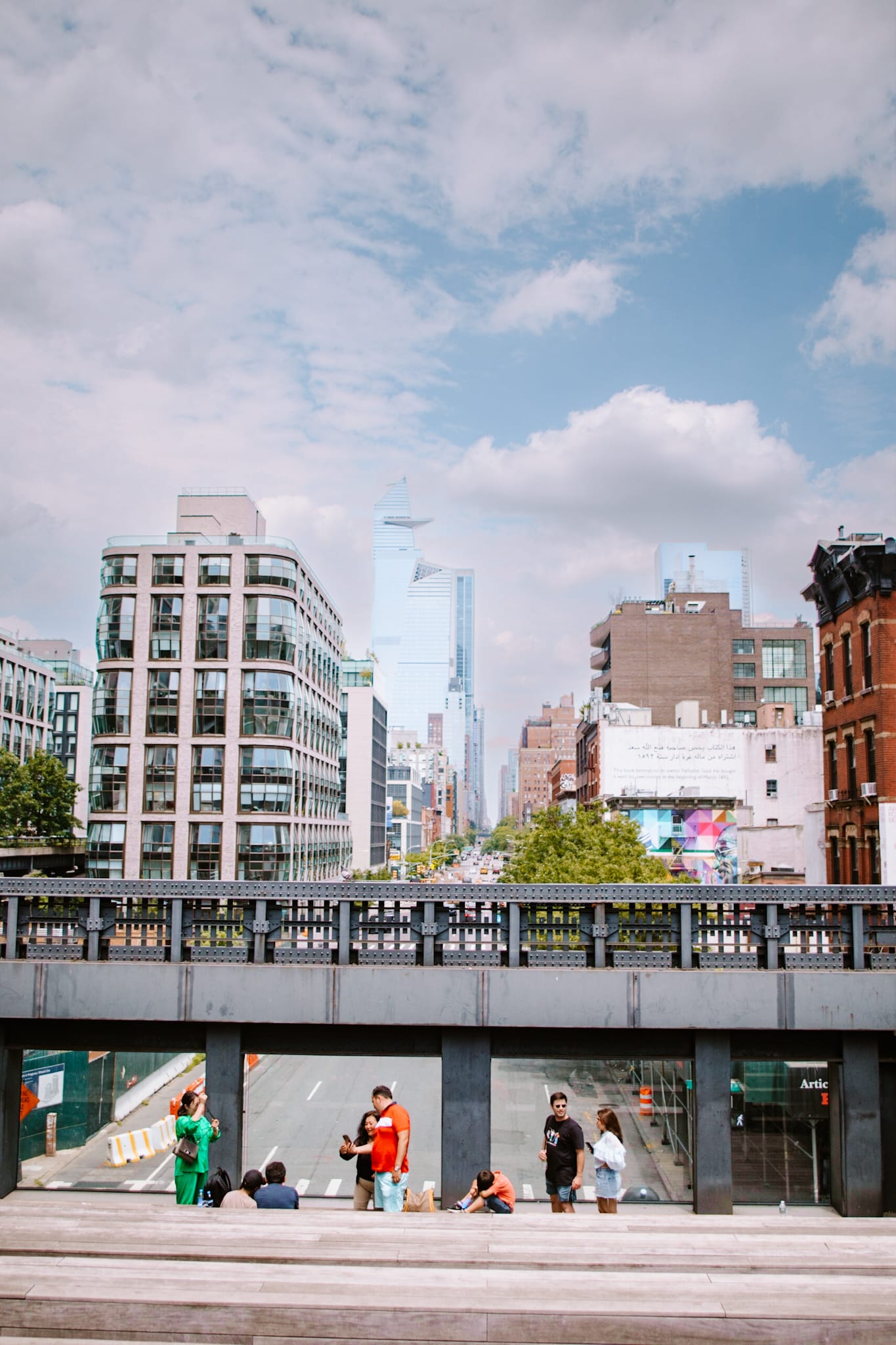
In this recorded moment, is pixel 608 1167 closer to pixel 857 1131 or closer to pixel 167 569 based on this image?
pixel 857 1131

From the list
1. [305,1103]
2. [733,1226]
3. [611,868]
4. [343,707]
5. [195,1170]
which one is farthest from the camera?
[343,707]

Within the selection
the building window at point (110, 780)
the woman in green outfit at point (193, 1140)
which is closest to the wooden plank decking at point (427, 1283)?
the woman in green outfit at point (193, 1140)

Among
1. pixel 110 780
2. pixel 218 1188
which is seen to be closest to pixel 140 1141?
pixel 218 1188

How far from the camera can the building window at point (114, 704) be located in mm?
64875

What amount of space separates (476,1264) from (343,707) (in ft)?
409

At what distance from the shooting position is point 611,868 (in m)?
42.4

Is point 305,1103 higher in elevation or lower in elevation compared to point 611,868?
lower

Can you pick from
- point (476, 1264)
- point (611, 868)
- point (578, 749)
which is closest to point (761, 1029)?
point (476, 1264)

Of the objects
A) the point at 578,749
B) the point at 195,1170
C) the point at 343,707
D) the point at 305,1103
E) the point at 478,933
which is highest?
the point at 343,707

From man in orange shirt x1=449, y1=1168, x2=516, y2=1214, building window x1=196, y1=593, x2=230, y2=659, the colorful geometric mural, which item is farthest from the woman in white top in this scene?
building window x1=196, y1=593, x2=230, y2=659

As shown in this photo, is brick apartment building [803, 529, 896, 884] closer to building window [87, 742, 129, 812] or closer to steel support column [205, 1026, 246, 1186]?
steel support column [205, 1026, 246, 1186]

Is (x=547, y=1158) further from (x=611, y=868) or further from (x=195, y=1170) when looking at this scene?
(x=611, y=868)

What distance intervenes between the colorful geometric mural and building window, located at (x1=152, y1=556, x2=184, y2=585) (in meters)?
37.1

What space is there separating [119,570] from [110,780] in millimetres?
14569
